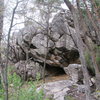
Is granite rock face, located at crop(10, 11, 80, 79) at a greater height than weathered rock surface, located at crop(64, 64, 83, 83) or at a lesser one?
greater

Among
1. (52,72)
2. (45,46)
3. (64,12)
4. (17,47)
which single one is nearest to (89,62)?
(45,46)

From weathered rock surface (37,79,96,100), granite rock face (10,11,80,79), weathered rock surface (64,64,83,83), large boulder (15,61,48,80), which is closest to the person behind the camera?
weathered rock surface (37,79,96,100)

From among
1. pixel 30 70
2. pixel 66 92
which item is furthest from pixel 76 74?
pixel 30 70

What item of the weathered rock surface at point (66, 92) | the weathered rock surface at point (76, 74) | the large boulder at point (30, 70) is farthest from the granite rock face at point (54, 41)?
the weathered rock surface at point (66, 92)

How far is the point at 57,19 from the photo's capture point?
8586mm

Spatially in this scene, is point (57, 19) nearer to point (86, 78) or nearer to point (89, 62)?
point (89, 62)

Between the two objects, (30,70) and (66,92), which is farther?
(30,70)

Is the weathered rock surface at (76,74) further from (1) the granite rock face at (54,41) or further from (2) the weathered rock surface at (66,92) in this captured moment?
(1) the granite rock face at (54,41)

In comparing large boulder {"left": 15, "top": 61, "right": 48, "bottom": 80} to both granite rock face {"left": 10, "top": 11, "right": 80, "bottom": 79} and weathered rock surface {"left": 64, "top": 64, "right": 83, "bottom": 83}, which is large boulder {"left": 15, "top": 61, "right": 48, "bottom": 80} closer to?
granite rock face {"left": 10, "top": 11, "right": 80, "bottom": 79}

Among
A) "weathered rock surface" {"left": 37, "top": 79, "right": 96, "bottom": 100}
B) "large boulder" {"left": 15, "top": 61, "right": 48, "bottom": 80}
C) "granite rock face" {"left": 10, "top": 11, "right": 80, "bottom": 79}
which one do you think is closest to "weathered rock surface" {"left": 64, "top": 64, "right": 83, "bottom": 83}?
"weathered rock surface" {"left": 37, "top": 79, "right": 96, "bottom": 100}

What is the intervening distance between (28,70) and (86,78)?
6102 mm

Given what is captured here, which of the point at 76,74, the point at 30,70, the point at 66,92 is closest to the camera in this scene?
the point at 66,92

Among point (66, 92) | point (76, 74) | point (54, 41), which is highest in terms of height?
point (54, 41)

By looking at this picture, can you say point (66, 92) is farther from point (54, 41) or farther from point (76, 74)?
point (54, 41)
